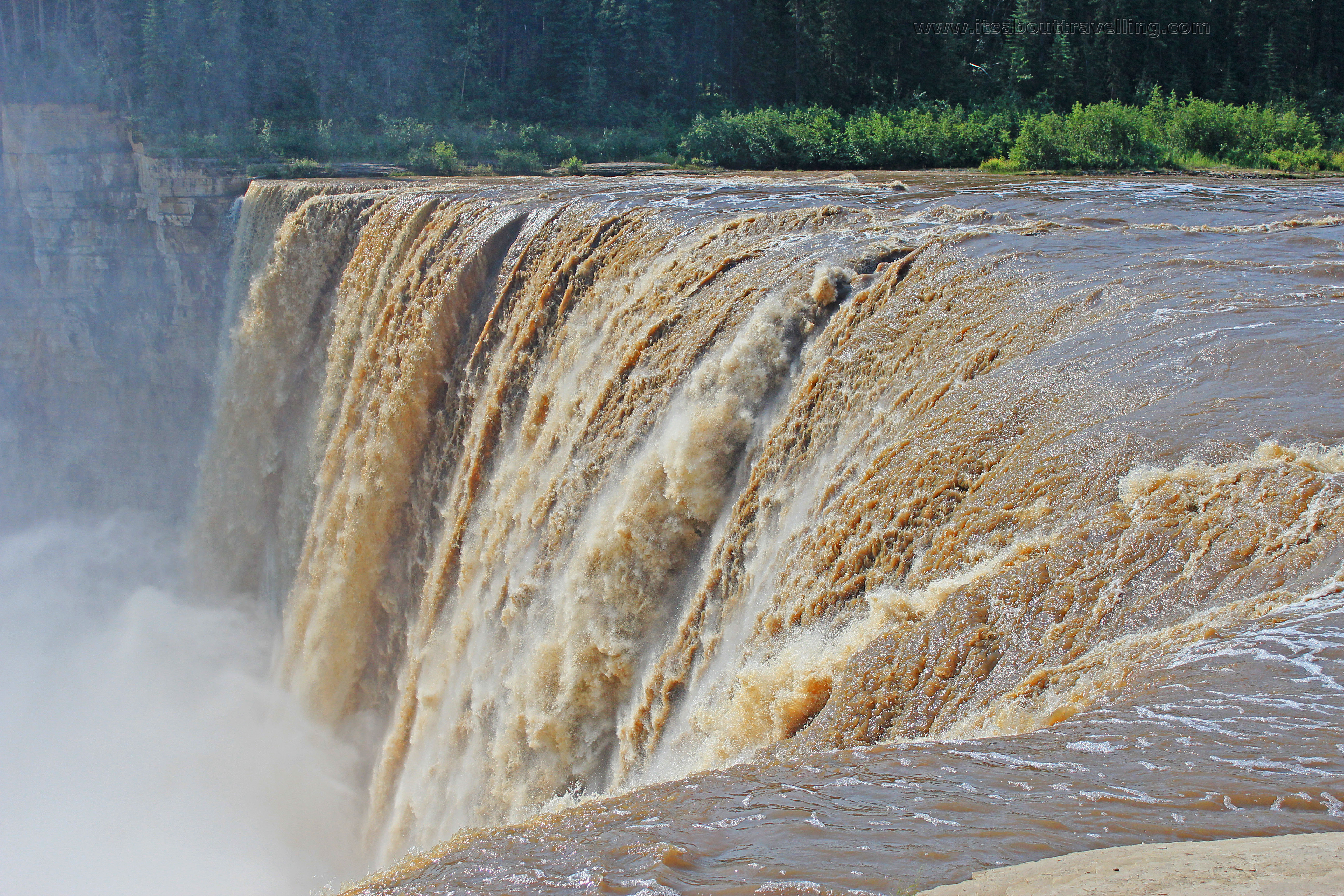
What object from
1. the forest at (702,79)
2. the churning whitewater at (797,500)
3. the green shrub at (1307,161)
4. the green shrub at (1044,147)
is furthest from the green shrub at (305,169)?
the green shrub at (1307,161)

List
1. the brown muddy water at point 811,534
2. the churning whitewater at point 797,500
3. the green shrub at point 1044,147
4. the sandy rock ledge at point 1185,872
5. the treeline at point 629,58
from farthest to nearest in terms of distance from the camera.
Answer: the treeline at point 629,58 → the green shrub at point 1044,147 → the churning whitewater at point 797,500 → the brown muddy water at point 811,534 → the sandy rock ledge at point 1185,872

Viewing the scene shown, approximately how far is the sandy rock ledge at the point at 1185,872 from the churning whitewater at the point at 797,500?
9cm

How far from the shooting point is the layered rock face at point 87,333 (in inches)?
875

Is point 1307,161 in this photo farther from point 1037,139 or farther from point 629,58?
point 629,58

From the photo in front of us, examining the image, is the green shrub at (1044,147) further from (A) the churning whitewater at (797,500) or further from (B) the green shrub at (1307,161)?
(A) the churning whitewater at (797,500)

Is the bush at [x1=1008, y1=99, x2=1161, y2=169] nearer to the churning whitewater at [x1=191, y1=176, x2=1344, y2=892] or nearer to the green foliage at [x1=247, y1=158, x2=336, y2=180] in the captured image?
the churning whitewater at [x1=191, y1=176, x2=1344, y2=892]

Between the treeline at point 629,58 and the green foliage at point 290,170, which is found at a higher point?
the treeline at point 629,58

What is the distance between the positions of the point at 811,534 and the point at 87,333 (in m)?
22.9

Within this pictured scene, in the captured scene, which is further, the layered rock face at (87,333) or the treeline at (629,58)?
the treeline at (629,58)

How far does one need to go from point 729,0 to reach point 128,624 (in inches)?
1144

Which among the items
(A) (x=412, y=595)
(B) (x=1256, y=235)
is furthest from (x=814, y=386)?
(A) (x=412, y=595)

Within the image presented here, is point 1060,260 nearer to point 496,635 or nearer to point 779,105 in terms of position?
point 496,635

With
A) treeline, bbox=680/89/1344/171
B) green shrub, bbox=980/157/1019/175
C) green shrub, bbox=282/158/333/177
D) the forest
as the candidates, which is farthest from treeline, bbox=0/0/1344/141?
green shrub, bbox=980/157/1019/175

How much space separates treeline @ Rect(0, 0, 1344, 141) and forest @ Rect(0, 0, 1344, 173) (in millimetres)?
73
